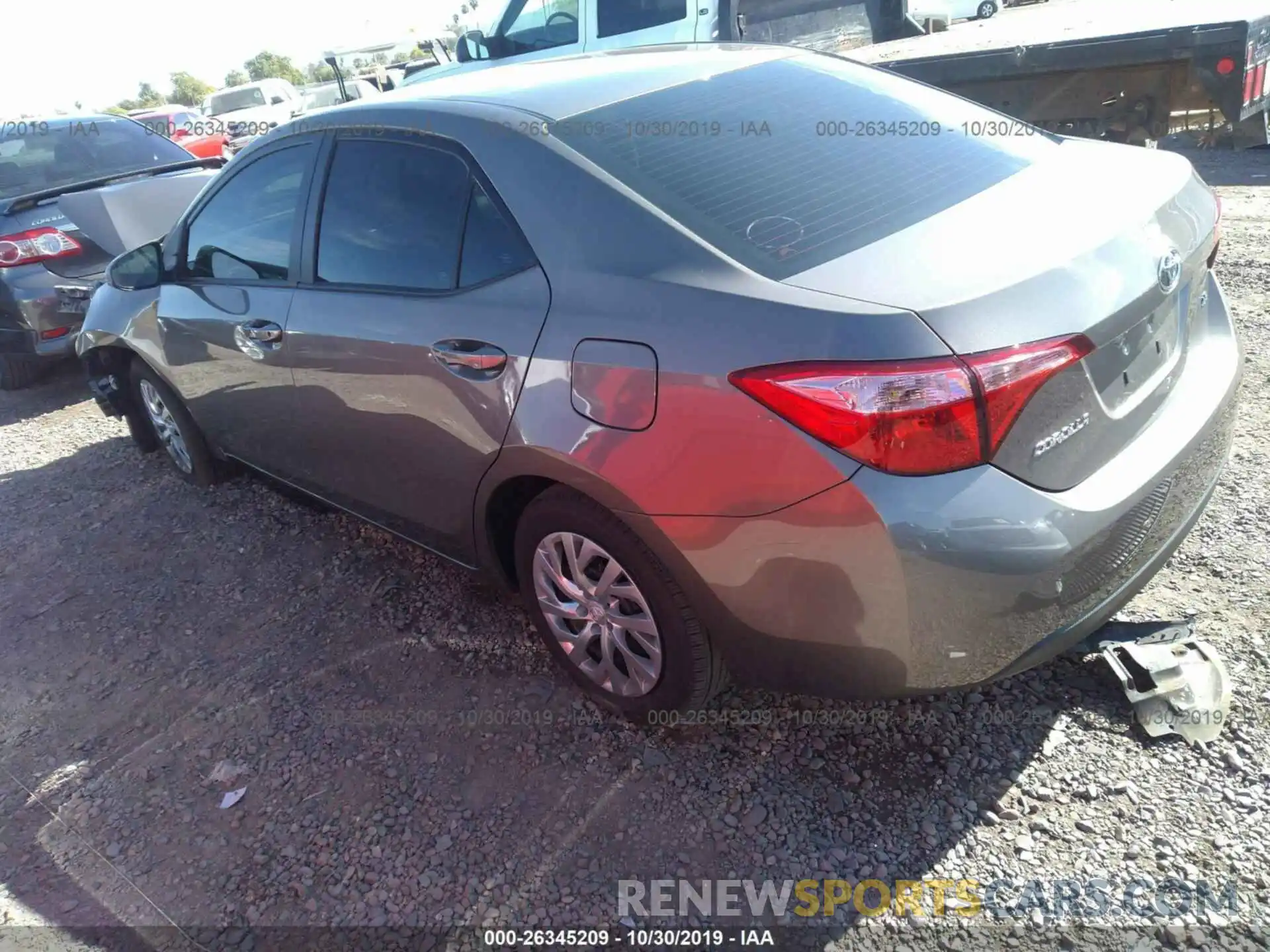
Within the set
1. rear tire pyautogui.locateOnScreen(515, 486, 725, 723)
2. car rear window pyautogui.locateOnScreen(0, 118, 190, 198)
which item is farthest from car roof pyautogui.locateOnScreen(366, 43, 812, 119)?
car rear window pyautogui.locateOnScreen(0, 118, 190, 198)

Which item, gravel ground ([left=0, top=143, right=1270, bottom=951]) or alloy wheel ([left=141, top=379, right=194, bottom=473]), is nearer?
gravel ground ([left=0, top=143, right=1270, bottom=951])

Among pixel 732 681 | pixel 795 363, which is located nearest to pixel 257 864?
pixel 732 681

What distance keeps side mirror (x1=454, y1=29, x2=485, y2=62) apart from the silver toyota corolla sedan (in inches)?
259

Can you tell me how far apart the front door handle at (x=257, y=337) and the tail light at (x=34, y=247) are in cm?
359

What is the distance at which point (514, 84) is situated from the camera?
113 inches

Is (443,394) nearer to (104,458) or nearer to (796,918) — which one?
(796,918)

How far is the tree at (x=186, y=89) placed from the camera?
67562 millimetres

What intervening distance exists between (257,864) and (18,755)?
115cm

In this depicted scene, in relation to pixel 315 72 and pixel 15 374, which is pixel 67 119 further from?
pixel 315 72

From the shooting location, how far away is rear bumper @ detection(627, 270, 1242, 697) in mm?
1895

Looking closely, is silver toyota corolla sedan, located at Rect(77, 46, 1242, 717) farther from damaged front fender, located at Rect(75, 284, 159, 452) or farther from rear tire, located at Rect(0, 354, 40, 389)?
rear tire, located at Rect(0, 354, 40, 389)

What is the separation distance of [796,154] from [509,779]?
1897mm

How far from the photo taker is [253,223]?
11.7ft

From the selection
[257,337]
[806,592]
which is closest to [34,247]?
[257,337]
